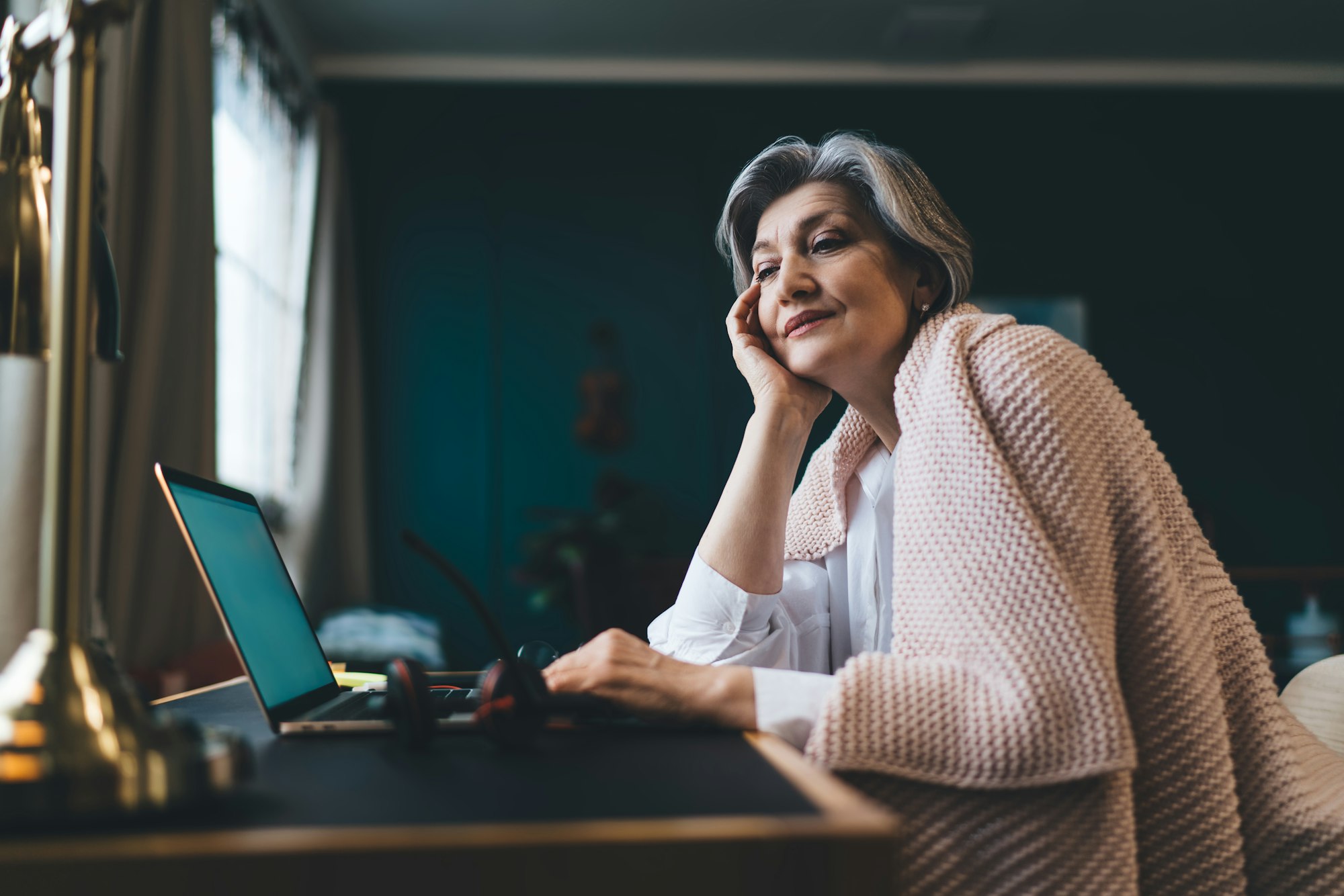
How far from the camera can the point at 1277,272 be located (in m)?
4.79

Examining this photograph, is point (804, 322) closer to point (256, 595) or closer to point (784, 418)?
point (784, 418)

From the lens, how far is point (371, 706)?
0.91 meters

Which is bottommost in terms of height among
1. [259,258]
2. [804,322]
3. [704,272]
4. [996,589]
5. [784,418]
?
[996,589]

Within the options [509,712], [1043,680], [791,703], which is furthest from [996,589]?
[509,712]

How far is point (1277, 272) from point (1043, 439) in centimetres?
483

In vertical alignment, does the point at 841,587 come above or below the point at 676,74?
below

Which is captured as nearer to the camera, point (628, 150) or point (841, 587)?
point (841, 587)

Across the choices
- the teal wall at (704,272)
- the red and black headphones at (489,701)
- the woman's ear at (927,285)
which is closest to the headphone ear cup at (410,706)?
the red and black headphones at (489,701)

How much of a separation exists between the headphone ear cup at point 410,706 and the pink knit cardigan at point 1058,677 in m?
0.30

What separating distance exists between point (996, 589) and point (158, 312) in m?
2.16

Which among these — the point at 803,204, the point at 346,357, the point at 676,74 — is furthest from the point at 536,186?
the point at 803,204

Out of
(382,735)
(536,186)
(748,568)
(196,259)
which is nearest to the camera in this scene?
(382,735)

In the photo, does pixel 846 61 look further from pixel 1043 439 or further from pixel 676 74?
pixel 1043 439

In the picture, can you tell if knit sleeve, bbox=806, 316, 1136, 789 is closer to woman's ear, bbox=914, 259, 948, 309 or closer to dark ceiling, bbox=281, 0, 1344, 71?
woman's ear, bbox=914, 259, 948, 309
